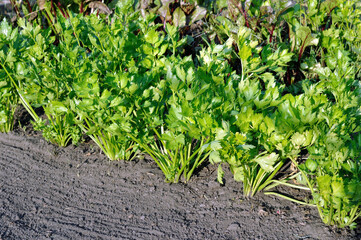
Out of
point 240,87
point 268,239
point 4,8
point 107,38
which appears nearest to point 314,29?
point 240,87

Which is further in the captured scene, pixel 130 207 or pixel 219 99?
pixel 130 207

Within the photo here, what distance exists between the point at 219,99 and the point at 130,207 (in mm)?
876

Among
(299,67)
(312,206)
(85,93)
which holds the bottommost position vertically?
(312,206)

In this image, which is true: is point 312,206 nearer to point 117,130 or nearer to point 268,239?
point 268,239

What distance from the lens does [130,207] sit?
2.28m

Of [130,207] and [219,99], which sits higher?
[219,99]

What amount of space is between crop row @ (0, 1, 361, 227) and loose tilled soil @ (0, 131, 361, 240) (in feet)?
0.31

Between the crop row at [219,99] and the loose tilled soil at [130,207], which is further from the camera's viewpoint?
the loose tilled soil at [130,207]

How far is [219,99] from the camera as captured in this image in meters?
1.96

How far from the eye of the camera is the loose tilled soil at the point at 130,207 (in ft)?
6.72

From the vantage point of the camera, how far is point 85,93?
2.00 metres

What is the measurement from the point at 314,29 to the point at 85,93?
202 centimetres

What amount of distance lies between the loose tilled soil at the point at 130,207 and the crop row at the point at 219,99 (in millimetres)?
95

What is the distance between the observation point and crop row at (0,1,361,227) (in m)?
1.84
